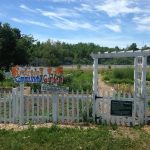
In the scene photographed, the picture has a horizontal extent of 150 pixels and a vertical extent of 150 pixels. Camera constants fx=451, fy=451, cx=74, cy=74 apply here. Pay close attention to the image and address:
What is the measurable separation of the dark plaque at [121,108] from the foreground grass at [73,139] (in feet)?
4.09

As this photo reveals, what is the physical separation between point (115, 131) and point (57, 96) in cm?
226

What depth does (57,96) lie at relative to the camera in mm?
13242

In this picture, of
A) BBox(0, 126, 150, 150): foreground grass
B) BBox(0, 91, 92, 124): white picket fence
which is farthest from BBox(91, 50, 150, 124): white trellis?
BBox(0, 126, 150, 150): foreground grass

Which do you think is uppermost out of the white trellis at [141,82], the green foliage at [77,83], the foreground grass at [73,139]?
the white trellis at [141,82]

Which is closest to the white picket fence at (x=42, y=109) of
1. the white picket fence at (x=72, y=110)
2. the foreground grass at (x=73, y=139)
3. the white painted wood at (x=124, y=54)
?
the white picket fence at (x=72, y=110)

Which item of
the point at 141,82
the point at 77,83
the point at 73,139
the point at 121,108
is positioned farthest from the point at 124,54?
the point at 77,83

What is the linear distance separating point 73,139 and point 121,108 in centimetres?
305

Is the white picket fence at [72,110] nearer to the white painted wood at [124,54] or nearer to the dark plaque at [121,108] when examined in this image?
the dark plaque at [121,108]

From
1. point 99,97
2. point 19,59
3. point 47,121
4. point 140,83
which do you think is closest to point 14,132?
point 47,121

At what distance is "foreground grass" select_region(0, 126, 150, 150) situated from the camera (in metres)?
10.1

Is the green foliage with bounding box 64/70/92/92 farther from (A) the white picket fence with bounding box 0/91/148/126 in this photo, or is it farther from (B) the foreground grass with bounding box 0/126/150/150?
(B) the foreground grass with bounding box 0/126/150/150

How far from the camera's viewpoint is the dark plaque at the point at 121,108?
13.2 meters

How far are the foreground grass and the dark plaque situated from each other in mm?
1247

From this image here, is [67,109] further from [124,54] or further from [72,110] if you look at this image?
[124,54]
